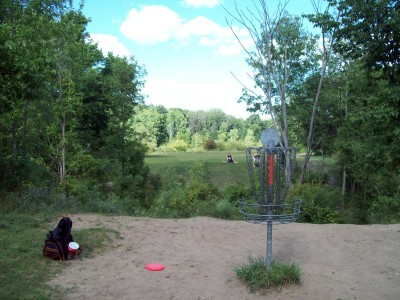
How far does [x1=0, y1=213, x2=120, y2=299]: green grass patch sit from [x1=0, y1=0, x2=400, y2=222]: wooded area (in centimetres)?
247

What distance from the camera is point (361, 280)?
6863mm

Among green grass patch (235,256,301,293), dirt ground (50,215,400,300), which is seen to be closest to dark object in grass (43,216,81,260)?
dirt ground (50,215,400,300)

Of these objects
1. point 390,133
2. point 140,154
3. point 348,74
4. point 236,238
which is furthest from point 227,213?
point 348,74

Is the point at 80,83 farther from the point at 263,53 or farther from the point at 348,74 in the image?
the point at 348,74

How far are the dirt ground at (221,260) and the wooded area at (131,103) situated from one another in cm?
201

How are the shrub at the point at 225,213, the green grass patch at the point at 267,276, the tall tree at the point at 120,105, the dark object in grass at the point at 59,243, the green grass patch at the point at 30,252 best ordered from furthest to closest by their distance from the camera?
the tall tree at the point at 120,105
the shrub at the point at 225,213
the dark object in grass at the point at 59,243
the green grass patch at the point at 267,276
the green grass patch at the point at 30,252

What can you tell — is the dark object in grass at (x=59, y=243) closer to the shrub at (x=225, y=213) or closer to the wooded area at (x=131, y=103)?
the wooded area at (x=131, y=103)

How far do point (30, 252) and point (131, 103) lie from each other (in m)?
19.5

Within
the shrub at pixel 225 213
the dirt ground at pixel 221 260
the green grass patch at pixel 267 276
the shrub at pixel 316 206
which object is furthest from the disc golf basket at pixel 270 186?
the shrub at pixel 316 206

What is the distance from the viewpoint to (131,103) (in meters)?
26.4

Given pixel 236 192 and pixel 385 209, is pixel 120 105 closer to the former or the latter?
pixel 236 192

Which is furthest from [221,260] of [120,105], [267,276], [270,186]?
[120,105]

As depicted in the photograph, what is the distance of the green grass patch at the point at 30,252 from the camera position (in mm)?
5877

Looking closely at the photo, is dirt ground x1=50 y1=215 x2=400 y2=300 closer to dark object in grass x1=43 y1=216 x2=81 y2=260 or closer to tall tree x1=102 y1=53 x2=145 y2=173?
dark object in grass x1=43 y1=216 x2=81 y2=260
